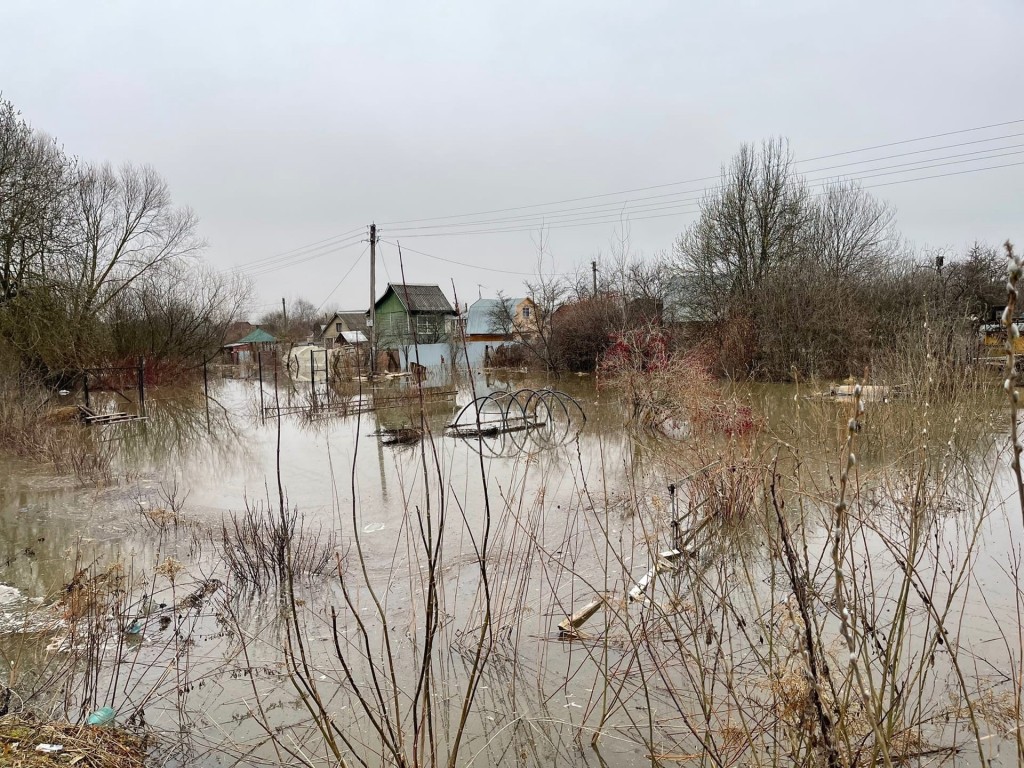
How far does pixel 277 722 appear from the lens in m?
3.54

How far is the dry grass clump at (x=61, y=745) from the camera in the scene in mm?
2672

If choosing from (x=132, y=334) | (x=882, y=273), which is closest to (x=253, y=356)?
(x=132, y=334)

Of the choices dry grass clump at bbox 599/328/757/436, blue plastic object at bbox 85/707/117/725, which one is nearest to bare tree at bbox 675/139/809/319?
dry grass clump at bbox 599/328/757/436

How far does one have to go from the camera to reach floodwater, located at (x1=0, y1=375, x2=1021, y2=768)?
3.10 metres

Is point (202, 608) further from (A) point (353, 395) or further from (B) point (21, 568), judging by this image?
(A) point (353, 395)

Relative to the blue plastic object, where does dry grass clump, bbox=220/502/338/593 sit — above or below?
above

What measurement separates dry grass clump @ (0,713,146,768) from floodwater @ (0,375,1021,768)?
0.22m

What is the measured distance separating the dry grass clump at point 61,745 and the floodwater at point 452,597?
0.22m

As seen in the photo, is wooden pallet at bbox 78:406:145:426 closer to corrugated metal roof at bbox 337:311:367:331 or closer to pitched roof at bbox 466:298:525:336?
pitched roof at bbox 466:298:525:336

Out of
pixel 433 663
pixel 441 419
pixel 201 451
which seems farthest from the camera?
pixel 441 419

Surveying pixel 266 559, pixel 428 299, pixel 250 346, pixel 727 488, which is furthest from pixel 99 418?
pixel 250 346

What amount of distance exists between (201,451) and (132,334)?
55.7 ft

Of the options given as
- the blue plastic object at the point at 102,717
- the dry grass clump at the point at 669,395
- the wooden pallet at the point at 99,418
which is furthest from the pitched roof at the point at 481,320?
the blue plastic object at the point at 102,717

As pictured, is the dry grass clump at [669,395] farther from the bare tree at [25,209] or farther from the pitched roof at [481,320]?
the pitched roof at [481,320]
